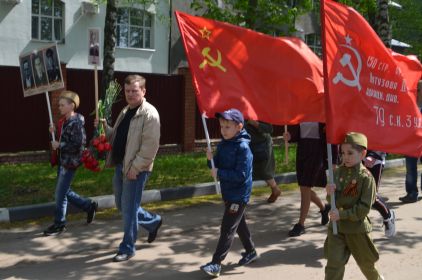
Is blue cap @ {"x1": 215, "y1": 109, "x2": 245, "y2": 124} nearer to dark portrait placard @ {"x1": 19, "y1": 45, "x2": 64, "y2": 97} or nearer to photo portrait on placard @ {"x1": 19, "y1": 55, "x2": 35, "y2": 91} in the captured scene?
dark portrait placard @ {"x1": 19, "y1": 45, "x2": 64, "y2": 97}

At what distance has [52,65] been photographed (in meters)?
7.04

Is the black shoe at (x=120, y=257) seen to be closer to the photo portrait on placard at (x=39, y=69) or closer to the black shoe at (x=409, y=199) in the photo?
the photo portrait on placard at (x=39, y=69)

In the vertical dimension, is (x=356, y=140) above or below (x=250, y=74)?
below

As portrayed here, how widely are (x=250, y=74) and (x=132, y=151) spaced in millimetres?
1560

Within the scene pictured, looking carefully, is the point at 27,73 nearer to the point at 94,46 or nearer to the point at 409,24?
the point at 94,46

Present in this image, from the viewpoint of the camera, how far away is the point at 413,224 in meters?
7.57

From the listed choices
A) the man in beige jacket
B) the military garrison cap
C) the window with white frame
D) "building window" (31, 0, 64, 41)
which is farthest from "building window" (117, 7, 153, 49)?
the military garrison cap

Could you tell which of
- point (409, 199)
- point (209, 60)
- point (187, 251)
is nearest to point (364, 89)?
point (209, 60)

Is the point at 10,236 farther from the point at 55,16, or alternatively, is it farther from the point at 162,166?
the point at 55,16

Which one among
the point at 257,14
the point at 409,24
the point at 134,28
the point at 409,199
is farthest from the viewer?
the point at 409,24

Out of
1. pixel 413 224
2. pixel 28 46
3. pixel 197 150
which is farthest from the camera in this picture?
pixel 28 46

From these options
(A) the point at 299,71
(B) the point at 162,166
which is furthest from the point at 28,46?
(A) the point at 299,71

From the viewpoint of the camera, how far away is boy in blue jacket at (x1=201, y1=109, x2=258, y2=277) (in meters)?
5.12

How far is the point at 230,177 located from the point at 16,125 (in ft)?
30.4
